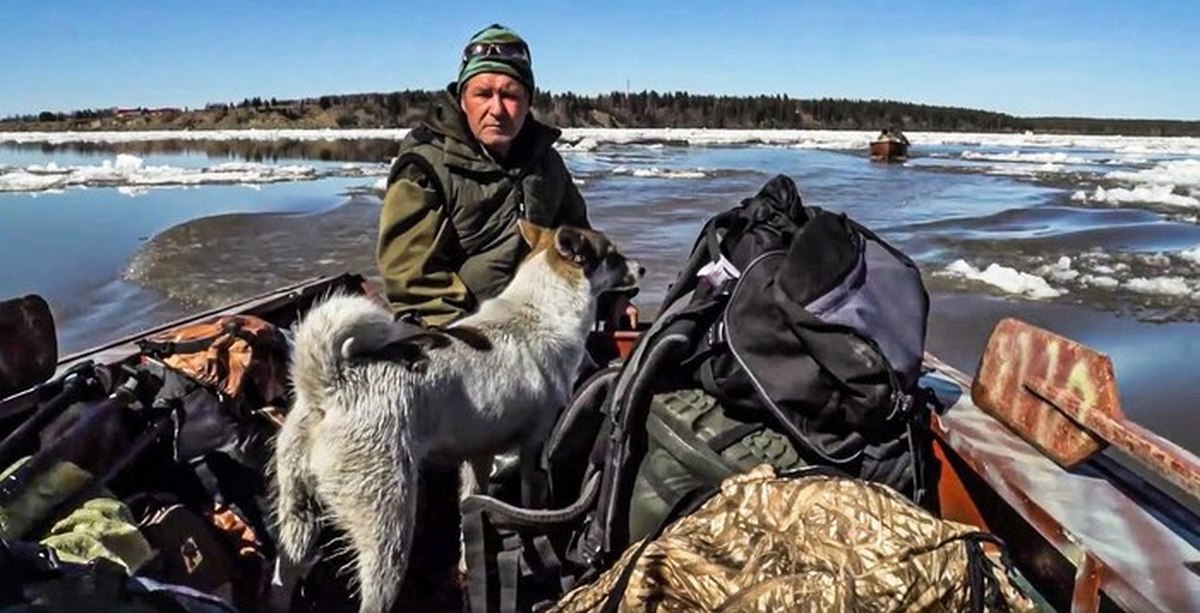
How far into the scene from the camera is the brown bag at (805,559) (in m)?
1.94

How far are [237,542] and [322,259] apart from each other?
324 inches

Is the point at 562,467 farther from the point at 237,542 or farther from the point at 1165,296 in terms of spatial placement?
the point at 1165,296

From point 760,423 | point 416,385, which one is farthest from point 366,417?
point 760,423

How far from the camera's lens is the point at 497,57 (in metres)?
4.10

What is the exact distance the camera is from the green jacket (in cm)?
406

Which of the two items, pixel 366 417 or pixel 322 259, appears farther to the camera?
pixel 322 259

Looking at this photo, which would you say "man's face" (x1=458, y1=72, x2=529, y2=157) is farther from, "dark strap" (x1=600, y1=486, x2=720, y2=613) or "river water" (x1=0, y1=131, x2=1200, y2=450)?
"river water" (x1=0, y1=131, x2=1200, y2=450)

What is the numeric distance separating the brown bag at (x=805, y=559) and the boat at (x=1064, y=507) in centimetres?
20

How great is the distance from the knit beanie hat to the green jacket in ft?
0.65

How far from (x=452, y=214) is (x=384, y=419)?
5.08 feet

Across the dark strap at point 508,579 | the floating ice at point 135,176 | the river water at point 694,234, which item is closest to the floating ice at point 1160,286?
the river water at point 694,234

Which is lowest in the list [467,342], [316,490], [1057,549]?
[316,490]

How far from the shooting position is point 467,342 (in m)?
3.26

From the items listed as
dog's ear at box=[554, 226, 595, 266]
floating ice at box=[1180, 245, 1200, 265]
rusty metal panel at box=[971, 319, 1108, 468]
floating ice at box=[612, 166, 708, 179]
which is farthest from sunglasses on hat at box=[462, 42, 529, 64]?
floating ice at box=[612, 166, 708, 179]
